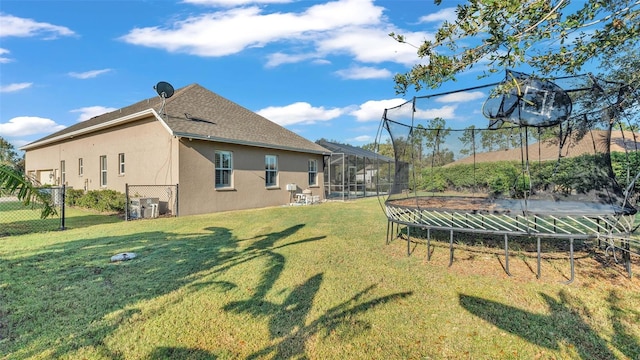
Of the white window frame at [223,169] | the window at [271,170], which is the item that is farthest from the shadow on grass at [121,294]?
the window at [271,170]

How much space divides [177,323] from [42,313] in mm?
1440

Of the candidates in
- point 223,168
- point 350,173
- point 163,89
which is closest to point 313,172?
point 350,173

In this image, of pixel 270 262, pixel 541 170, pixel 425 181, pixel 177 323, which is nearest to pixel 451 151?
pixel 425 181

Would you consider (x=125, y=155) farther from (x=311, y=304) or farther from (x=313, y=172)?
(x=311, y=304)

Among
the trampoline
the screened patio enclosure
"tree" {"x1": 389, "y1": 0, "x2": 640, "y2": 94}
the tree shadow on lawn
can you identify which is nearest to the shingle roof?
the screened patio enclosure

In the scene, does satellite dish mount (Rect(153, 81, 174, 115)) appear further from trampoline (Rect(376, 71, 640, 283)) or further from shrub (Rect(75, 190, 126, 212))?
trampoline (Rect(376, 71, 640, 283))

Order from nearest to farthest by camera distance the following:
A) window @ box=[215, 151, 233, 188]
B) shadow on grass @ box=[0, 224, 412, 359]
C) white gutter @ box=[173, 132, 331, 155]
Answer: shadow on grass @ box=[0, 224, 412, 359], white gutter @ box=[173, 132, 331, 155], window @ box=[215, 151, 233, 188]

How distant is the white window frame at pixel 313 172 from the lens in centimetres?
1560

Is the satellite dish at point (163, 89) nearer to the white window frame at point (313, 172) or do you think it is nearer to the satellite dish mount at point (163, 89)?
the satellite dish mount at point (163, 89)

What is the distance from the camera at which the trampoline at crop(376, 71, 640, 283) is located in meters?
3.98

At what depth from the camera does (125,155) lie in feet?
38.4

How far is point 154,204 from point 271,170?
5.12 meters

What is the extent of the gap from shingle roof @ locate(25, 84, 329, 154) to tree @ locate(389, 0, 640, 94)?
8667 millimetres

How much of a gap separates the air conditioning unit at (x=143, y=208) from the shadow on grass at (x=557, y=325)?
370 inches
